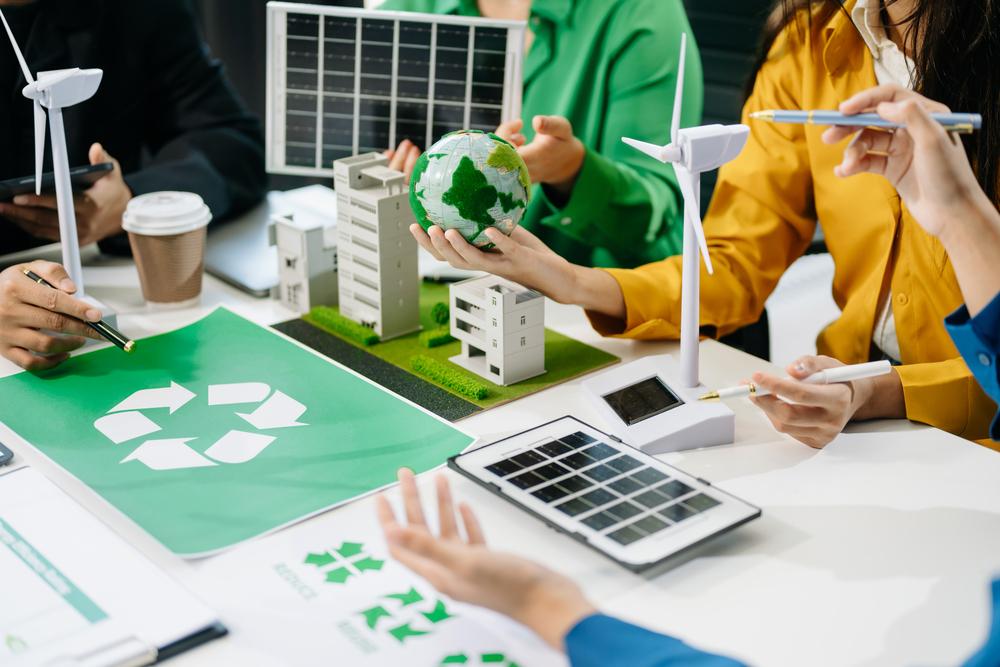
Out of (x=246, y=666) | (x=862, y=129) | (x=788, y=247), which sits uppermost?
(x=862, y=129)

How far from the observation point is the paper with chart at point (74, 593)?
3.09 ft

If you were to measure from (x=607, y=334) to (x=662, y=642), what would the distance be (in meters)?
0.78

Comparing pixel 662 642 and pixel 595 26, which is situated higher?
pixel 595 26

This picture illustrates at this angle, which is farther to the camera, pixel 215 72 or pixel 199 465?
pixel 215 72

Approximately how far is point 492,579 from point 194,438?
556mm

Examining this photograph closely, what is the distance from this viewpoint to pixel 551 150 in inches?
71.9

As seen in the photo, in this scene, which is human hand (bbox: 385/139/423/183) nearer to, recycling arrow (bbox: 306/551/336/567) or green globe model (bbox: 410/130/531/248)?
green globe model (bbox: 410/130/531/248)

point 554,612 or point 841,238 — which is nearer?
point 554,612

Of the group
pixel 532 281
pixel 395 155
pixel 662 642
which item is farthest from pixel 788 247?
pixel 662 642

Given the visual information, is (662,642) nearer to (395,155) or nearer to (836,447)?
(836,447)

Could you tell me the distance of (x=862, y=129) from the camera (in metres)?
1.26

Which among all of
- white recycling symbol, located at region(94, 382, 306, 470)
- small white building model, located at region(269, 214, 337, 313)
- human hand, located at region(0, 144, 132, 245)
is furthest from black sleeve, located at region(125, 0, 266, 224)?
white recycling symbol, located at region(94, 382, 306, 470)

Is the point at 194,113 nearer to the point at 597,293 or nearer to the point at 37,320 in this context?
the point at 37,320

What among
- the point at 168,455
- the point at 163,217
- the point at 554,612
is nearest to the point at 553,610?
the point at 554,612
